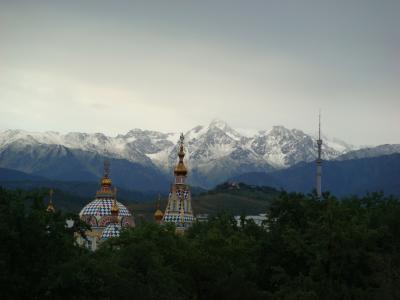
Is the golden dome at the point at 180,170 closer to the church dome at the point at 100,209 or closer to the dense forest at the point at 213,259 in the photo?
the church dome at the point at 100,209

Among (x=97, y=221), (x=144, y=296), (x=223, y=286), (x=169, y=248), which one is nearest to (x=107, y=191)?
(x=97, y=221)

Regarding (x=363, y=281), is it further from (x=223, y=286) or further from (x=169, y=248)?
(x=169, y=248)

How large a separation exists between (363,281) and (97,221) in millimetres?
48747

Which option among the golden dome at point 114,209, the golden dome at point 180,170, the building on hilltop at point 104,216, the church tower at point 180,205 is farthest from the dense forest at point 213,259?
the golden dome at point 180,170

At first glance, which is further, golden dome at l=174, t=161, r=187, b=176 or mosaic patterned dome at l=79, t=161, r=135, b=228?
golden dome at l=174, t=161, r=187, b=176

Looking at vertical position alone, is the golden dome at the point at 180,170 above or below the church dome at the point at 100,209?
above

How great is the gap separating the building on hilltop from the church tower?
483 cm

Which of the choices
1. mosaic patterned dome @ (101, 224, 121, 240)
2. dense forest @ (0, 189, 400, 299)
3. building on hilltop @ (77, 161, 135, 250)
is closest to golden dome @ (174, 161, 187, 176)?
building on hilltop @ (77, 161, 135, 250)

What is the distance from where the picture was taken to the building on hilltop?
9038 cm

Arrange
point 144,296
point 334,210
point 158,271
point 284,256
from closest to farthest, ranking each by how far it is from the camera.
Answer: point 144,296, point 158,271, point 334,210, point 284,256

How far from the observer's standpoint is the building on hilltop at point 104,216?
297 ft

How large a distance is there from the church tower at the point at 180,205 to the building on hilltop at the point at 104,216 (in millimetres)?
4831

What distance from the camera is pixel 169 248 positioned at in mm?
54500

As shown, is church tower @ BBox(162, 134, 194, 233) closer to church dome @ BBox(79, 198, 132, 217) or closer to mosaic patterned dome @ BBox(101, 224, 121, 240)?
church dome @ BBox(79, 198, 132, 217)
